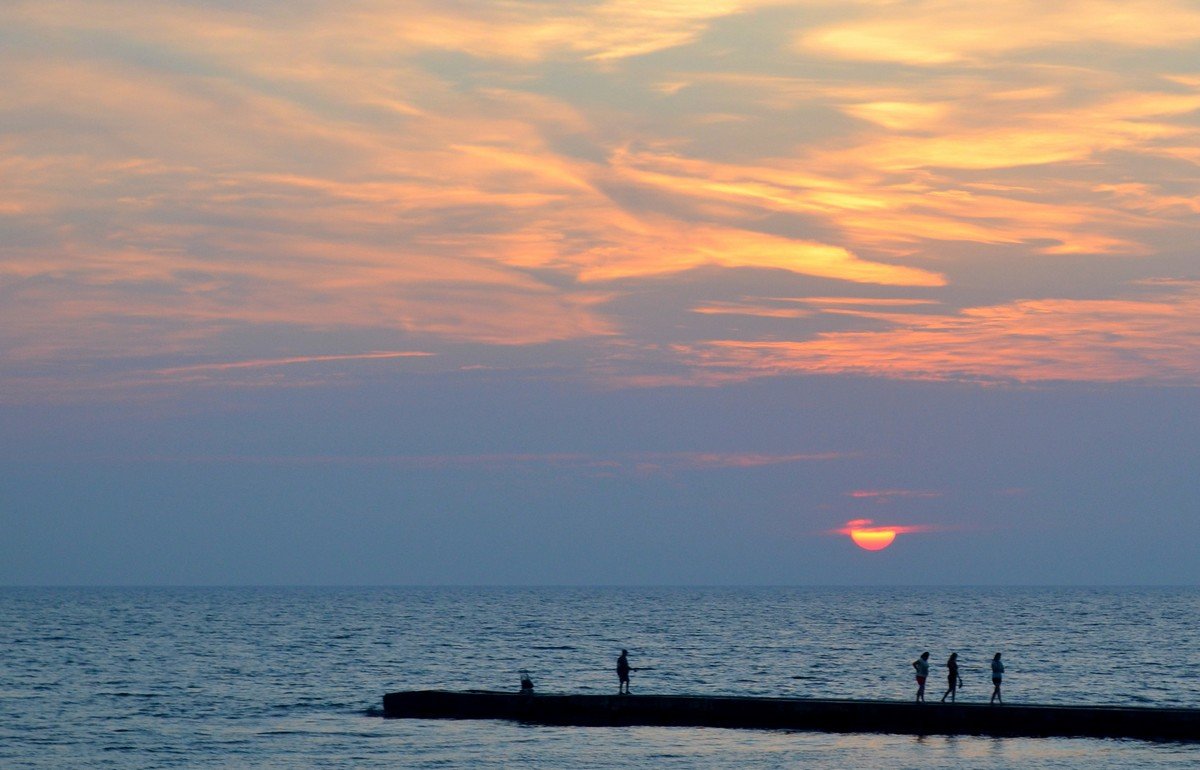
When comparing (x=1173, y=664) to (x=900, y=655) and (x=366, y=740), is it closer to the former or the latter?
(x=900, y=655)

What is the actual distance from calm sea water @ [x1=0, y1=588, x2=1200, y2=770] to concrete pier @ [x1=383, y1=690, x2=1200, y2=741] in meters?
1.06

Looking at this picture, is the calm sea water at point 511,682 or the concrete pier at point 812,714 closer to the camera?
the calm sea water at point 511,682

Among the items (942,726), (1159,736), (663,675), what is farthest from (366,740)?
(663,675)

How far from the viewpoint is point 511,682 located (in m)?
68.6

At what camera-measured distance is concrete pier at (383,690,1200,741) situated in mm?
41875

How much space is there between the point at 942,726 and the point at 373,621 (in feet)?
380

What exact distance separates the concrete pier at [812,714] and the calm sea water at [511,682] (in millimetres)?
1060

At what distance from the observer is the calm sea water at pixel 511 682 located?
40312 millimetres

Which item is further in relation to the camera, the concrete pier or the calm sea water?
the concrete pier

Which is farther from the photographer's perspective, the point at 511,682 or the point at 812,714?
the point at 511,682

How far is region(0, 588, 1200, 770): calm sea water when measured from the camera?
4031 cm

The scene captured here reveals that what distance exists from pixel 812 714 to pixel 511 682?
1035 inches

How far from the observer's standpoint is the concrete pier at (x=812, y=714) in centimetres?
4188

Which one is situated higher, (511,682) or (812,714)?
(812,714)
